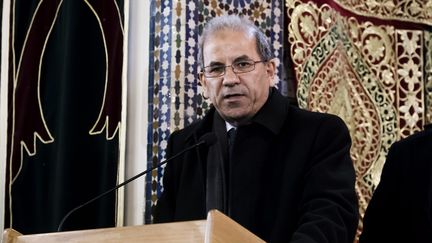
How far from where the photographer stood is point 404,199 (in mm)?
2918

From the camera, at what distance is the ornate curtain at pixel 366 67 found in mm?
3914

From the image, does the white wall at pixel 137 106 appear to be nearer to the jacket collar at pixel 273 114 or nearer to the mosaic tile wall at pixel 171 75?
the mosaic tile wall at pixel 171 75

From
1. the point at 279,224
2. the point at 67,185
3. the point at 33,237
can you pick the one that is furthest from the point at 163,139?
the point at 33,237

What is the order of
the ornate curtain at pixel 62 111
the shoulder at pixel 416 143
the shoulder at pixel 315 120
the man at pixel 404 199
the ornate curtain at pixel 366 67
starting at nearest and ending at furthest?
the shoulder at pixel 315 120 → the man at pixel 404 199 → the shoulder at pixel 416 143 → the ornate curtain at pixel 62 111 → the ornate curtain at pixel 366 67

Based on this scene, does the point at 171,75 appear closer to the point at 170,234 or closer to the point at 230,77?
the point at 230,77

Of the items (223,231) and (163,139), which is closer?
(223,231)

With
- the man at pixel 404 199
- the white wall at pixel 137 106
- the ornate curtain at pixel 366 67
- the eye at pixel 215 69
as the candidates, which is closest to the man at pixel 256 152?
the eye at pixel 215 69

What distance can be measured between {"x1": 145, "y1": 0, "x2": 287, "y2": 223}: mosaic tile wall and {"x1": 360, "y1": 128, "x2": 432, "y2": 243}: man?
2.89 ft

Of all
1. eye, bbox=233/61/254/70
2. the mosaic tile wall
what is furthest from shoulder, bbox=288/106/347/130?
the mosaic tile wall

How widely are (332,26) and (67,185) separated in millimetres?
1636

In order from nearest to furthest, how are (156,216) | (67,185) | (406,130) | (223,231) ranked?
(223,231)
(156,216)
(67,185)
(406,130)

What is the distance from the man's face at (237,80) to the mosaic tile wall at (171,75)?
77cm

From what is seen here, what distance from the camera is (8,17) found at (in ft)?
A: 11.1

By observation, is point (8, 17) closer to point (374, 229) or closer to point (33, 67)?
point (33, 67)
